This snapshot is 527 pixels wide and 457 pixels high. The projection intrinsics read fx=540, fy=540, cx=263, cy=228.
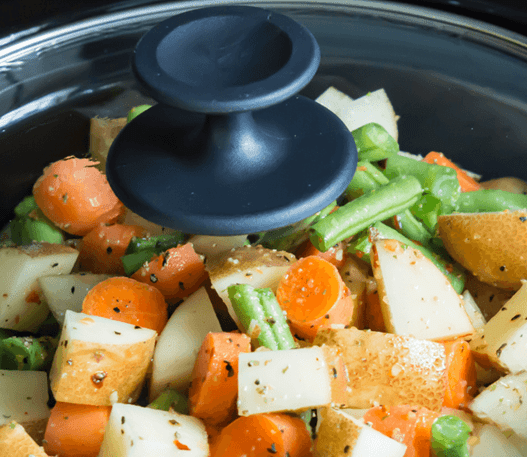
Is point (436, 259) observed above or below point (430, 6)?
below

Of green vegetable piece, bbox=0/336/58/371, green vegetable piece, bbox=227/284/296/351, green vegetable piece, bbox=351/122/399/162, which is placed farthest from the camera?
green vegetable piece, bbox=351/122/399/162

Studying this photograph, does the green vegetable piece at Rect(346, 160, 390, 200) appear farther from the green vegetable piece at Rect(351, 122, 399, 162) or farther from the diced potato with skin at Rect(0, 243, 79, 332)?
the diced potato with skin at Rect(0, 243, 79, 332)

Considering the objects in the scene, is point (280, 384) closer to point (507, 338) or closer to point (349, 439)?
point (349, 439)

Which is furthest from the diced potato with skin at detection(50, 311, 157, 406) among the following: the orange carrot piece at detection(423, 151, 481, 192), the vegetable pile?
the orange carrot piece at detection(423, 151, 481, 192)

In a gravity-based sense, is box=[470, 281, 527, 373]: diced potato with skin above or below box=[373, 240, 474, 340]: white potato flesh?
below

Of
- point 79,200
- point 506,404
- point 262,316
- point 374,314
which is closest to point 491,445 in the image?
point 506,404

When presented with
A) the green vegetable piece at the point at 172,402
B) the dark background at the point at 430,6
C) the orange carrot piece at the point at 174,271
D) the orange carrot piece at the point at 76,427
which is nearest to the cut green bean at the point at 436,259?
the orange carrot piece at the point at 174,271

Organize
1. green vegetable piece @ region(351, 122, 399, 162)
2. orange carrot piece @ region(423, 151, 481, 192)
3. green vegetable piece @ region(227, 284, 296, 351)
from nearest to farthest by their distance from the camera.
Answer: green vegetable piece @ region(227, 284, 296, 351), green vegetable piece @ region(351, 122, 399, 162), orange carrot piece @ region(423, 151, 481, 192)
